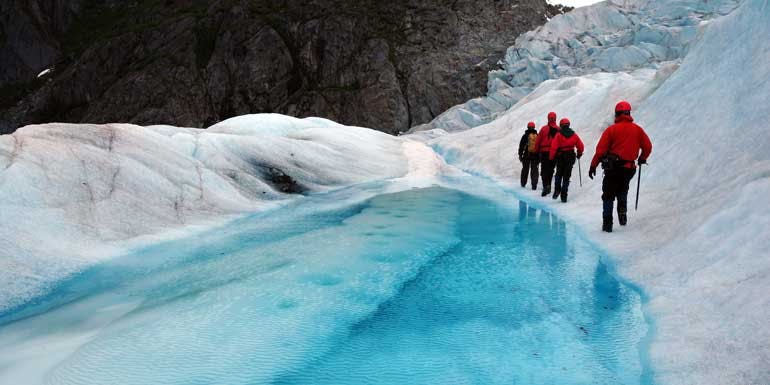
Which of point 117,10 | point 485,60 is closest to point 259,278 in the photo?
point 485,60

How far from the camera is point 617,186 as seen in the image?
834 centimetres

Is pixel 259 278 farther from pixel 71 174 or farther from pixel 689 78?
pixel 689 78

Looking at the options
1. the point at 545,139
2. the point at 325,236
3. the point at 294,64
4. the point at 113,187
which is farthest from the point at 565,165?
the point at 294,64

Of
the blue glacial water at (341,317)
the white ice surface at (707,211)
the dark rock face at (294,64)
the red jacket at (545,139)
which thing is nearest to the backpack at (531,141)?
the red jacket at (545,139)

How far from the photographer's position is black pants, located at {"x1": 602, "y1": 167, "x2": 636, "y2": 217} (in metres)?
8.22

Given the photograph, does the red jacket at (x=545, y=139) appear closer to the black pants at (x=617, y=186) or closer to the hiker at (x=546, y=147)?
the hiker at (x=546, y=147)

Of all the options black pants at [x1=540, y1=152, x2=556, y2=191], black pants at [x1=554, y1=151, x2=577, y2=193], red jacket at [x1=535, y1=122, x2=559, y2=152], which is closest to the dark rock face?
red jacket at [x1=535, y1=122, x2=559, y2=152]

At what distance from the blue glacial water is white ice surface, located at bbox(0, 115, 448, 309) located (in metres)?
0.73

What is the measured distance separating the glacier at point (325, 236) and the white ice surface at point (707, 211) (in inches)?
1.2

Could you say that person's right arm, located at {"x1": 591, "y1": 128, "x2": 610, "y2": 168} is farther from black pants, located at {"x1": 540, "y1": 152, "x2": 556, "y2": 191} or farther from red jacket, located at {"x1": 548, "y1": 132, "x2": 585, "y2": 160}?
black pants, located at {"x1": 540, "y1": 152, "x2": 556, "y2": 191}

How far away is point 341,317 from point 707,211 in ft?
17.4

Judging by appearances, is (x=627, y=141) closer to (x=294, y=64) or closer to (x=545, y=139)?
(x=545, y=139)

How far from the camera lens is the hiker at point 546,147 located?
13320 mm

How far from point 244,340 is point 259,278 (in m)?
2.05
